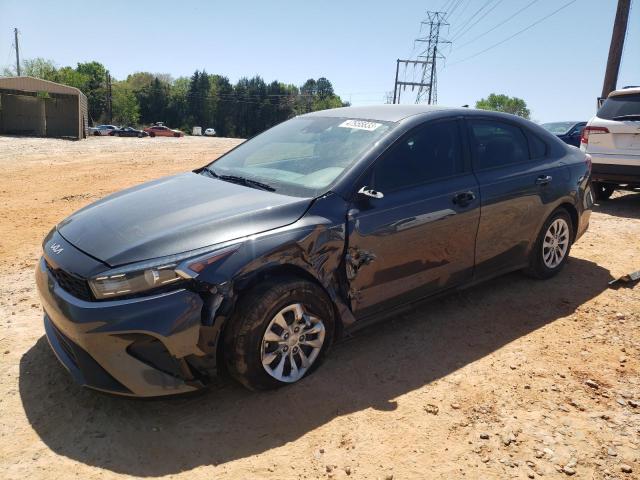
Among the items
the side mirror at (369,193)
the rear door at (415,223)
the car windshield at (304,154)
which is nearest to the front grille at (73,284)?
the car windshield at (304,154)

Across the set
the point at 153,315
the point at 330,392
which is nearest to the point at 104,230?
the point at 153,315

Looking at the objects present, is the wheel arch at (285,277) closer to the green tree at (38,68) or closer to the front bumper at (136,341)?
the front bumper at (136,341)

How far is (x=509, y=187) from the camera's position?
4.20 metres

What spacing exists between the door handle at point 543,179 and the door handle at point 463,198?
94 cm

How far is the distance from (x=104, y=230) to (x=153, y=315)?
0.78 metres

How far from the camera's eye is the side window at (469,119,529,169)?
4121 millimetres

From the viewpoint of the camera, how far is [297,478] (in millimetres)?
2430

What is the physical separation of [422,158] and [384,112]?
20.5 inches

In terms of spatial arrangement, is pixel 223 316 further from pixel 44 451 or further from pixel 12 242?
pixel 12 242

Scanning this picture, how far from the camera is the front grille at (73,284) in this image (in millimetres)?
2686

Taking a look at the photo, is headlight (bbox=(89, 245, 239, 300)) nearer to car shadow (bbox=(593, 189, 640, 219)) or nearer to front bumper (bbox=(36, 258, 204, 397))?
front bumper (bbox=(36, 258, 204, 397))

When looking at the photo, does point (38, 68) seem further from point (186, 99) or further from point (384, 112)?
point (384, 112)

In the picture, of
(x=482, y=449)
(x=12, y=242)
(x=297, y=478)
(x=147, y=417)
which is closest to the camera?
(x=297, y=478)

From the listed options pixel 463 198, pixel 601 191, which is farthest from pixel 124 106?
pixel 463 198
